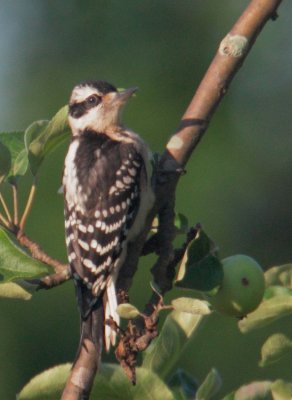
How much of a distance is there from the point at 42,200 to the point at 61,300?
0.88 meters

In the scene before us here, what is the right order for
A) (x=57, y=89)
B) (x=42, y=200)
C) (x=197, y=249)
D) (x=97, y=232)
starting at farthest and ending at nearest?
1. (x=57, y=89)
2. (x=42, y=200)
3. (x=97, y=232)
4. (x=197, y=249)

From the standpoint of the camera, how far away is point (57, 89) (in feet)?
37.6

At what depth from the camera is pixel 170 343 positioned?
10.7 ft

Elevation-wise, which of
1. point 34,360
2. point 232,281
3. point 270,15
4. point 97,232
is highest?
point 270,15

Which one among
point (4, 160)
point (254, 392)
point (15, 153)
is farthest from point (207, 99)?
point (254, 392)

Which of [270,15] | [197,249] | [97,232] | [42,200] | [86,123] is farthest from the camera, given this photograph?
[42,200]

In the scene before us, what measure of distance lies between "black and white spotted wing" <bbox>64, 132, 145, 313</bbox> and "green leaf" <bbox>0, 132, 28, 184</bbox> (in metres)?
0.50

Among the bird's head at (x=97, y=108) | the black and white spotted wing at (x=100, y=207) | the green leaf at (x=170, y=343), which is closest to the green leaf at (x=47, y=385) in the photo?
the green leaf at (x=170, y=343)

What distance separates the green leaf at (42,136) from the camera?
12.3 ft

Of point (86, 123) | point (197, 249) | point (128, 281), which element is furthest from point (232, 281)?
point (86, 123)

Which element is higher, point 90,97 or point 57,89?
point 90,97

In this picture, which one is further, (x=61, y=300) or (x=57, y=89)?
(x=57, y=89)

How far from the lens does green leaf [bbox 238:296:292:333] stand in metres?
3.17

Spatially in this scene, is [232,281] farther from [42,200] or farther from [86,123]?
[42,200]
